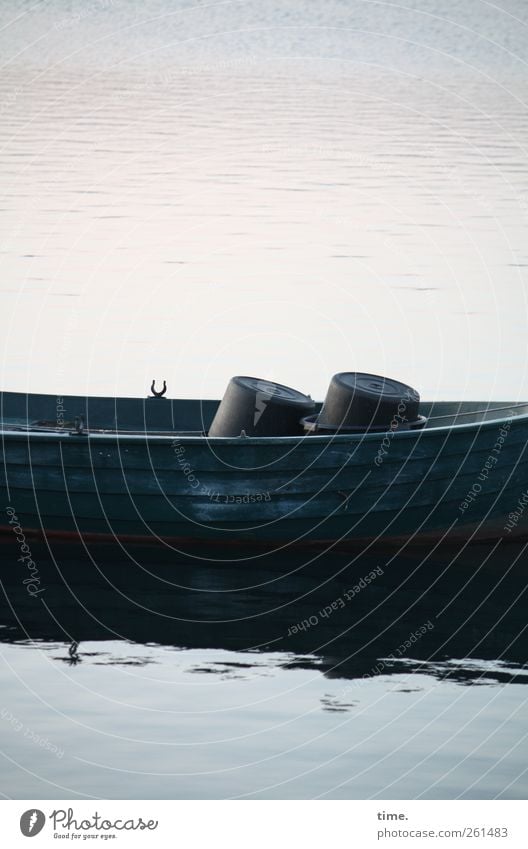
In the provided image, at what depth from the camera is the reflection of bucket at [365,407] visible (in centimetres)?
1836

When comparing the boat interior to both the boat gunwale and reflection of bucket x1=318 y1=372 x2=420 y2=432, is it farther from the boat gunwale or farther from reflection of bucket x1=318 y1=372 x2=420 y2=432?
the boat gunwale

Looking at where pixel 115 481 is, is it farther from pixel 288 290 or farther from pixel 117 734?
pixel 288 290

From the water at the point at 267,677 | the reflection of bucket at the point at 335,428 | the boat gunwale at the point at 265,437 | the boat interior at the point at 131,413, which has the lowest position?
the water at the point at 267,677

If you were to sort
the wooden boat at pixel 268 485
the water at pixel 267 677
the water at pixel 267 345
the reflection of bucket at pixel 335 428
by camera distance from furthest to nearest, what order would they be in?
the reflection of bucket at pixel 335 428 < the wooden boat at pixel 268 485 < the water at pixel 267 345 < the water at pixel 267 677

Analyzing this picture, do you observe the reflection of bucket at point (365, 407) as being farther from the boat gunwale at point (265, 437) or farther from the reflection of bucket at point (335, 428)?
the boat gunwale at point (265, 437)

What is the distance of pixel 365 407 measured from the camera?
60.3 ft

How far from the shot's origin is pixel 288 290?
31125mm

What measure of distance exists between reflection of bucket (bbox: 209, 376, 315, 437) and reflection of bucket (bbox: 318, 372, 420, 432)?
10.0 inches

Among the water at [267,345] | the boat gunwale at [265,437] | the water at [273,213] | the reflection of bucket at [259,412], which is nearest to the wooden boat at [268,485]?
the boat gunwale at [265,437]

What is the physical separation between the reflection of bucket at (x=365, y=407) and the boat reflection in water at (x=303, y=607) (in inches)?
50.2

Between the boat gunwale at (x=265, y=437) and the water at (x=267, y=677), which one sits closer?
the water at (x=267, y=677)

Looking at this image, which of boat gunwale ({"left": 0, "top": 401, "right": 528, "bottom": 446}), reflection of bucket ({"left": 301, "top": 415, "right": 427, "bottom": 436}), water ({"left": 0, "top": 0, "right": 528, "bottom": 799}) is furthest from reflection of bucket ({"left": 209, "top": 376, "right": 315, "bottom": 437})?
water ({"left": 0, "top": 0, "right": 528, "bottom": 799})

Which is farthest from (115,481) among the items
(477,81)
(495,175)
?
(477,81)

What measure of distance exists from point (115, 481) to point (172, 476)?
582mm
